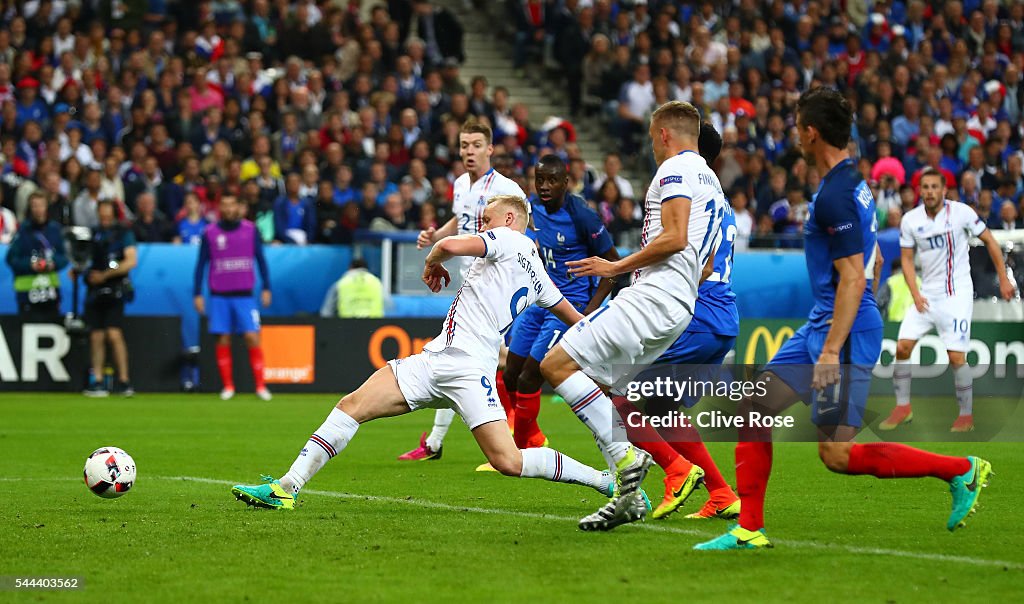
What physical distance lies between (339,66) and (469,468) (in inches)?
555

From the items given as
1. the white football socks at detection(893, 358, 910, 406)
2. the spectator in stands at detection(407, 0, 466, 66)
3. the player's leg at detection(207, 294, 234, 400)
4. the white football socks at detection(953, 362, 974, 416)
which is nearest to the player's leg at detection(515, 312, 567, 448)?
the white football socks at detection(953, 362, 974, 416)

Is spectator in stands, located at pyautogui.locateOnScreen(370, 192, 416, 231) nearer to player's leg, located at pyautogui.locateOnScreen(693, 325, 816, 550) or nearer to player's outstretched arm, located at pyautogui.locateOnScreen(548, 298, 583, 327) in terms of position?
player's outstretched arm, located at pyautogui.locateOnScreen(548, 298, 583, 327)

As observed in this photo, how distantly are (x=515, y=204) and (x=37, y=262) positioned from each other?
39.2 ft

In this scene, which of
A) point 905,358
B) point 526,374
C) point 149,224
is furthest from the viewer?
point 149,224

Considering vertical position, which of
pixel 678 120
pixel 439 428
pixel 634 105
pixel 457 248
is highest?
pixel 634 105

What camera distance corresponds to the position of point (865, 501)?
9180 mm

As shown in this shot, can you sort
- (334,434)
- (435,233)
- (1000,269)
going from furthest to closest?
1. (1000,269)
2. (435,233)
3. (334,434)

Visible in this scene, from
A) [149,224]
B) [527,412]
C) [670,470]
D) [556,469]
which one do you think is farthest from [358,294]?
[556,469]

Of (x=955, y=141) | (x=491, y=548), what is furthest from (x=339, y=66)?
(x=491, y=548)

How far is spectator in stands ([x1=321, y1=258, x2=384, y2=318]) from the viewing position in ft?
62.8

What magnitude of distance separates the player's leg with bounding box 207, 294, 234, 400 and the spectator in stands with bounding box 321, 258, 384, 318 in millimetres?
1461

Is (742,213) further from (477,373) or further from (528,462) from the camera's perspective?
(528,462)

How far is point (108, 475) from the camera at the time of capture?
8672mm

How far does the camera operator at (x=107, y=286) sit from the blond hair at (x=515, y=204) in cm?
1128
